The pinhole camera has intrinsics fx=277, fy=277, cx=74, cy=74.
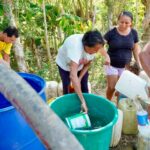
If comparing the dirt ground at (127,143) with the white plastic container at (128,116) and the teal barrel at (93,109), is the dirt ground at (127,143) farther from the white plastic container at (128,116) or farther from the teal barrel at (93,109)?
the teal barrel at (93,109)

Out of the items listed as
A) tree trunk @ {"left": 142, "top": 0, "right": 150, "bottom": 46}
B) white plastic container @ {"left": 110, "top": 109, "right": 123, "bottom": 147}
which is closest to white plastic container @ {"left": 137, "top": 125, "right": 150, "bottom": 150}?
white plastic container @ {"left": 110, "top": 109, "right": 123, "bottom": 147}

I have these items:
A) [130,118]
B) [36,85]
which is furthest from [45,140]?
[130,118]

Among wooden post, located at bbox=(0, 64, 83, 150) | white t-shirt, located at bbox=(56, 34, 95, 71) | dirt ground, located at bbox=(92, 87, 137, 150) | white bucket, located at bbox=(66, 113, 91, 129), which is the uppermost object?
wooden post, located at bbox=(0, 64, 83, 150)

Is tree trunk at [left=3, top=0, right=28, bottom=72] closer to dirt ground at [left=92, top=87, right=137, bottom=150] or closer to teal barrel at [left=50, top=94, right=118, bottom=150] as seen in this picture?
teal barrel at [left=50, top=94, right=118, bottom=150]

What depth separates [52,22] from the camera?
4.72m

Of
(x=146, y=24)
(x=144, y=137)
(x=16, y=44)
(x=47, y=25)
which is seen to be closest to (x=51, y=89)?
(x=16, y=44)

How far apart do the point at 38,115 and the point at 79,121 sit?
211 centimetres

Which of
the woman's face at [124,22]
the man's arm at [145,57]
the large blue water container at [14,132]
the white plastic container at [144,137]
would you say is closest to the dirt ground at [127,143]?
the white plastic container at [144,137]

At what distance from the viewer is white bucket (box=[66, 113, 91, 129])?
252 cm

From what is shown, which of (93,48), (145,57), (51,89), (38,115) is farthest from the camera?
(51,89)

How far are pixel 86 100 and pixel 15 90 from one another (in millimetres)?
2206

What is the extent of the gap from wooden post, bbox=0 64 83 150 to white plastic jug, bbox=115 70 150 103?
2.58 meters

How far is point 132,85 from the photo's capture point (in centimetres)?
307

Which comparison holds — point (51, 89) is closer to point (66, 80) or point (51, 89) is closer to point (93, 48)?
point (66, 80)
